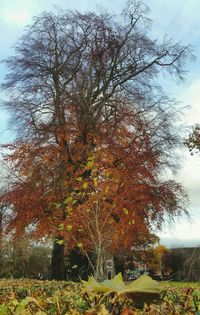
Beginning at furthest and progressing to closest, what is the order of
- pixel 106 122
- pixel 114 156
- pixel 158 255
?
pixel 158 255 < pixel 106 122 < pixel 114 156

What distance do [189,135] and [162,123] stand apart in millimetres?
1491

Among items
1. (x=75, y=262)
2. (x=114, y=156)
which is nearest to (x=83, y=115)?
(x=114, y=156)

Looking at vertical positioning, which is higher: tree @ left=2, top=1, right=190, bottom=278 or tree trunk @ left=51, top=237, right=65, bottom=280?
tree @ left=2, top=1, right=190, bottom=278

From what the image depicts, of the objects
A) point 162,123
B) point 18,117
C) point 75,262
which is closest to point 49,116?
point 18,117

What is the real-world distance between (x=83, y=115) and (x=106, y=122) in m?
1.24

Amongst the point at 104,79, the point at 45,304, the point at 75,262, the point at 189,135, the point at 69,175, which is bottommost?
the point at 45,304

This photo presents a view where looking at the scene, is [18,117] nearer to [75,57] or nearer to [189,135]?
[75,57]

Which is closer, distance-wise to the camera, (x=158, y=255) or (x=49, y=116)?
(x=49, y=116)

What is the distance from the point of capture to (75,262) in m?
26.7

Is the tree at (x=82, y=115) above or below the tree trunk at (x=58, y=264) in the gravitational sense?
above

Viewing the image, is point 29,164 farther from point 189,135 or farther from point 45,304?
point 45,304

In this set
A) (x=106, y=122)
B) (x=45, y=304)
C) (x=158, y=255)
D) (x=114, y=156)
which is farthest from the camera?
(x=158, y=255)

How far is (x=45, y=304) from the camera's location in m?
2.24

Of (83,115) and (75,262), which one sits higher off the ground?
(83,115)
